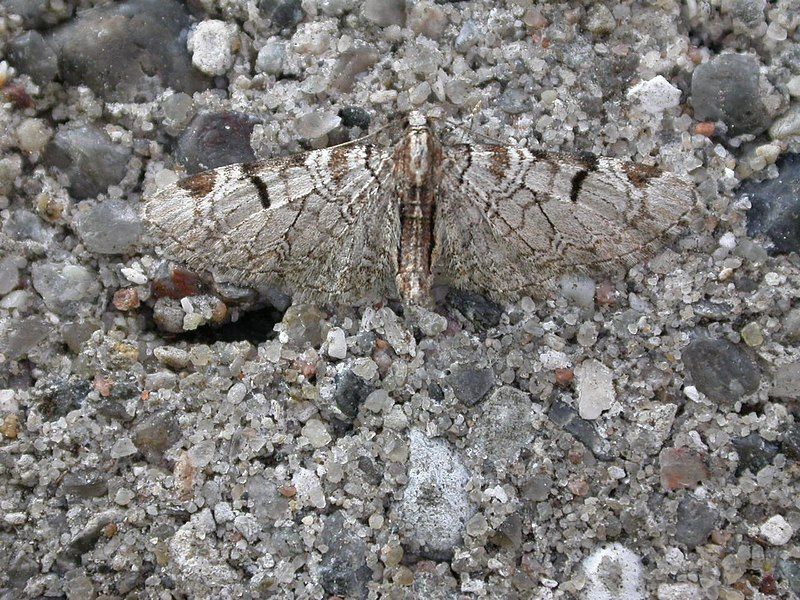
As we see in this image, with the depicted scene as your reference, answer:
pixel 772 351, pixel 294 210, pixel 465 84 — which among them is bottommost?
pixel 772 351

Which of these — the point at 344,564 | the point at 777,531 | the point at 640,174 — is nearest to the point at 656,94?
the point at 640,174

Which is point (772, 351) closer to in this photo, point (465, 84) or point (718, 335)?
point (718, 335)

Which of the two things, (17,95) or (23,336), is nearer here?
(23,336)

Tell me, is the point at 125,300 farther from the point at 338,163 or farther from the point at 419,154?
the point at 419,154

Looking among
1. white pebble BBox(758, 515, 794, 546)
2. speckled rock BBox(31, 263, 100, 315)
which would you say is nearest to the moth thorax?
speckled rock BBox(31, 263, 100, 315)

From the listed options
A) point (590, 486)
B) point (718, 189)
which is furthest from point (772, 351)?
point (590, 486)

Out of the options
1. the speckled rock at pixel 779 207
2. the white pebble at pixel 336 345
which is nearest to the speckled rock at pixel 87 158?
the white pebble at pixel 336 345
